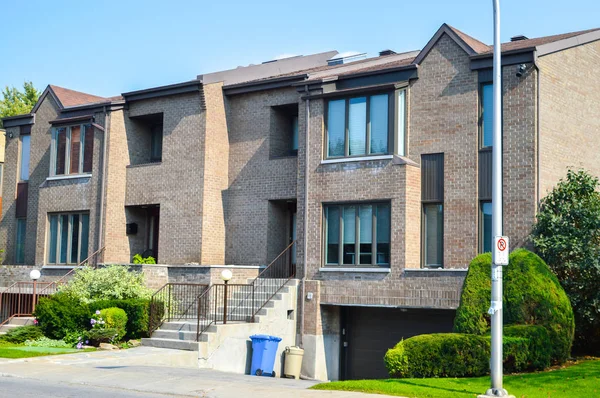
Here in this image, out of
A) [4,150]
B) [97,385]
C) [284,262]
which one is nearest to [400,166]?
[284,262]

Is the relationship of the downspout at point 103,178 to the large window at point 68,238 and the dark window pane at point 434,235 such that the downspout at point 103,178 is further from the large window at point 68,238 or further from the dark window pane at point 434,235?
the dark window pane at point 434,235

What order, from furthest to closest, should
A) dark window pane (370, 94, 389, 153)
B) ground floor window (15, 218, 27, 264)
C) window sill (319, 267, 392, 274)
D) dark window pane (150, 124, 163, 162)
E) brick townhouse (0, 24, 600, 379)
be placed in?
ground floor window (15, 218, 27, 264)
dark window pane (150, 124, 163, 162)
dark window pane (370, 94, 389, 153)
window sill (319, 267, 392, 274)
brick townhouse (0, 24, 600, 379)

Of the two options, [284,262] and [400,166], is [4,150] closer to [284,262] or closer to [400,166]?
[284,262]

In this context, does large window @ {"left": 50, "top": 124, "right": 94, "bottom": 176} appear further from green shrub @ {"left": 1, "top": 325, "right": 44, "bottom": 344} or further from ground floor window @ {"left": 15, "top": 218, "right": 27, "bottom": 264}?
green shrub @ {"left": 1, "top": 325, "right": 44, "bottom": 344}

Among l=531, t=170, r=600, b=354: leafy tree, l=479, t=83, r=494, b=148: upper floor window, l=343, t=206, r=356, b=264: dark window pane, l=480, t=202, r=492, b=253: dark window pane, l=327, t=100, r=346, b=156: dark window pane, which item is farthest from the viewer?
l=327, t=100, r=346, b=156: dark window pane

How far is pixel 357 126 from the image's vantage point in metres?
24.9

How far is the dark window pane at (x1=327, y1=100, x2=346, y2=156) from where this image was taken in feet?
82.7

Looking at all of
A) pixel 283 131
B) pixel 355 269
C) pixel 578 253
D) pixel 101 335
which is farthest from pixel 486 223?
pixel 101 335

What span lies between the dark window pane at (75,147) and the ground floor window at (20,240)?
14.4 feet

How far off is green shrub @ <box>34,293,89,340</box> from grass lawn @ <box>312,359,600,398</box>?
9819 mm

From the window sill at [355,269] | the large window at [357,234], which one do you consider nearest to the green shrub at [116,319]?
the window sill at [355,269]

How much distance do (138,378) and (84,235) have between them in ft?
45.0

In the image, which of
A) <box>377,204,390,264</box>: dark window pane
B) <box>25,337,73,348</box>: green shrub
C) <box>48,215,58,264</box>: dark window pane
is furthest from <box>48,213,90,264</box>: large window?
<box>377,204,390,264</box>: dark window pane

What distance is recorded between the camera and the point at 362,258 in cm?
2452
